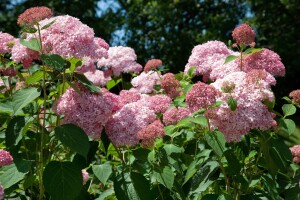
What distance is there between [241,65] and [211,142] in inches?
24.0

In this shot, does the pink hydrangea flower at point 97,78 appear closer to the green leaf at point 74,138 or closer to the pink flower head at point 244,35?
the pink flower head at point 244,35

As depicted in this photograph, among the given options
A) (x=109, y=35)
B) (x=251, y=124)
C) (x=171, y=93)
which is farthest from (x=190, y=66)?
(x=109, y=35)

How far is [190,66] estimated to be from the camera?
310cm

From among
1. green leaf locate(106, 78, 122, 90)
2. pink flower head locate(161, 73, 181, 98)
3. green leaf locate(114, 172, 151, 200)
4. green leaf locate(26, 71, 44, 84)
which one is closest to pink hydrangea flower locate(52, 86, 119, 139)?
green leaf locate(26, 71, 44, 84)

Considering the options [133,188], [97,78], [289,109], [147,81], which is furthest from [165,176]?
[97,78]

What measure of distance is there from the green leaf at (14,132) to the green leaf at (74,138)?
15cm

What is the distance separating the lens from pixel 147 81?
3670 mm

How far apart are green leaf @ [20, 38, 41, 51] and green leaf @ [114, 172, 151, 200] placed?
0.64 meters

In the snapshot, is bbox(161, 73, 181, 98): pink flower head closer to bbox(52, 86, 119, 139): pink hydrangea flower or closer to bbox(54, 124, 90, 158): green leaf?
bbox(52, 86, 119, 139): pink hydrangea flower

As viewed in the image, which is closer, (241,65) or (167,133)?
(167,133)

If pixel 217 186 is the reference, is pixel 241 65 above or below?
above

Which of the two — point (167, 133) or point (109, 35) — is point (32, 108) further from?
point (109, 35)

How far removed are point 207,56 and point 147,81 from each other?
2.58 feet

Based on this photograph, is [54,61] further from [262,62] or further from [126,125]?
[262,62]
